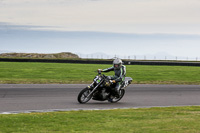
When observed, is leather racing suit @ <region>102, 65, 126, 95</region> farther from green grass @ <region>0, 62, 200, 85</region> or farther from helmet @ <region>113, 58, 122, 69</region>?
green grass @ <region>0, 62, 200, 85</region>

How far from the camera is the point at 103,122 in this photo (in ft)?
28.9

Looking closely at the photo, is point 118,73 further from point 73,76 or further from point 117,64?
point 73,76

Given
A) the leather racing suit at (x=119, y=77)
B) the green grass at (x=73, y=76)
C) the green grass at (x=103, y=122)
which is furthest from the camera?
the green grass at (x=73, y=76)

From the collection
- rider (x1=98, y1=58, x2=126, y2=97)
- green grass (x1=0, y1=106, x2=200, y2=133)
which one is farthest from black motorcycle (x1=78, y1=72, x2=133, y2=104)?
green grass (x1=0, y1=106, x2=200, y2=133)

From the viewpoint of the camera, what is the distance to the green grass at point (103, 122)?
782 cm

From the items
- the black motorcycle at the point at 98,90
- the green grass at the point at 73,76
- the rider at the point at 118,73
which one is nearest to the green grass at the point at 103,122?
the black motorcycle at the point at 98,90

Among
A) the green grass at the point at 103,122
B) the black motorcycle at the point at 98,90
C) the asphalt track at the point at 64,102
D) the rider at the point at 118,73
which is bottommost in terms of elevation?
the asphalt track at the point at 64,102

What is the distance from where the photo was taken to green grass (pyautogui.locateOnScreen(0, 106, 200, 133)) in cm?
782

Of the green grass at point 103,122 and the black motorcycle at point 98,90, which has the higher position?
the black motorcycle at point 98,90

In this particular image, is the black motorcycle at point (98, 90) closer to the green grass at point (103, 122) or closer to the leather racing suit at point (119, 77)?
the leather racing suit at point (119, 77)

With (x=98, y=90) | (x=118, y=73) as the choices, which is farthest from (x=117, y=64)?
(x=98, y=90)

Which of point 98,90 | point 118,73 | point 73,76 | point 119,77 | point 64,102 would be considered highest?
point 118,73

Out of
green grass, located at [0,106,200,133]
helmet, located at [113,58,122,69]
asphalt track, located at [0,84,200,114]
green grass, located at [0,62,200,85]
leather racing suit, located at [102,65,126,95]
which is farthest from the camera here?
green grass, located at [0,62,200,85]

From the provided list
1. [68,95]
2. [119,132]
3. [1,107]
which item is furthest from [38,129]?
[68,95]
